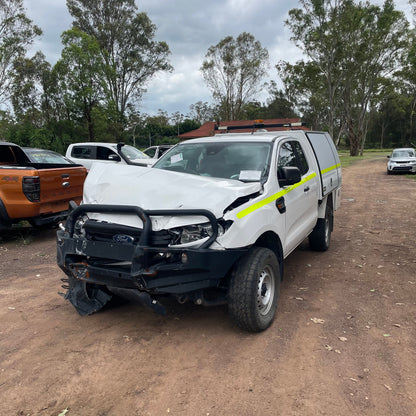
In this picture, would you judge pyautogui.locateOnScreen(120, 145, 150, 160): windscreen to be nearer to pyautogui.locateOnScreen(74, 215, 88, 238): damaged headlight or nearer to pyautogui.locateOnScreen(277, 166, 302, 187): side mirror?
pyautogui.locateOnScreen(277, 166, 302, 187): side mirror

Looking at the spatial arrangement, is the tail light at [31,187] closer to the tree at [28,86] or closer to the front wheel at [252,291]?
the front wheel at [252,291]

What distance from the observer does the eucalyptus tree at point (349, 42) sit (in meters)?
27.4

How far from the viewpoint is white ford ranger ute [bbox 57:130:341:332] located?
9.47ft

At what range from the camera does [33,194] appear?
6117 millimetres

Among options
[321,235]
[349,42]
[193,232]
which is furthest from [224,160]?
[349,42]

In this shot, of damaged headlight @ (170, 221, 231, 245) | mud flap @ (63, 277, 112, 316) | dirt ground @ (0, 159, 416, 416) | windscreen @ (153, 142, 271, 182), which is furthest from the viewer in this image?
windscreen @ (153, 142, 271, 182)

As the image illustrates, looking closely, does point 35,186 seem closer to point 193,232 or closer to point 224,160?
point 224,160

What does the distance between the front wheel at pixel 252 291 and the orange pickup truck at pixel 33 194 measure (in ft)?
14.6

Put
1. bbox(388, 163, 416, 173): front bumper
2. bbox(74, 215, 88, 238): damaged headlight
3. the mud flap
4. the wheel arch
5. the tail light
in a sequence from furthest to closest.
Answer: bbox(388, 163, 416, 173): front bumper
the tail light
the mud flap
the wheel arch
bbox(74, 215, 88, 238): damaged headlight

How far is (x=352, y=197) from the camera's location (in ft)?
39.8

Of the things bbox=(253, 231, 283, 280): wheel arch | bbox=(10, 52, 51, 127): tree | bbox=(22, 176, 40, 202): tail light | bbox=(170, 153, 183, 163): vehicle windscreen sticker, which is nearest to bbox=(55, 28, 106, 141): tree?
bbox=(10, 52, 51, 127): tree

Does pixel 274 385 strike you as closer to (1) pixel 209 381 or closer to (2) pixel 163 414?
(1) pixel 209 381

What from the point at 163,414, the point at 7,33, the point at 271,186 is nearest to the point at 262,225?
the point at 271,186

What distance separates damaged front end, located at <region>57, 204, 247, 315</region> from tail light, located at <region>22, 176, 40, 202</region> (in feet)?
11.0
